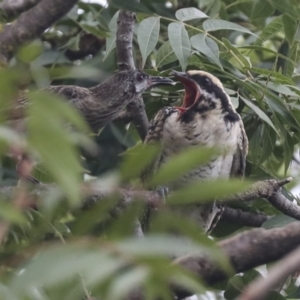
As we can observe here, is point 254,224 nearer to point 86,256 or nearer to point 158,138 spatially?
point 158,138

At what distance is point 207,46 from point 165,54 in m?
0.26

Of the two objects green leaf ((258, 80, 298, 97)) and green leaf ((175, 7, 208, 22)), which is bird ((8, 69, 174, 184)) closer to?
green leaf ((175, 7, 208, 22))

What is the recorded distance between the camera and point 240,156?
312cm

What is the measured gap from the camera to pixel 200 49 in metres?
2.84

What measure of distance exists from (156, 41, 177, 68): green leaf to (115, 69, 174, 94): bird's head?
175mm

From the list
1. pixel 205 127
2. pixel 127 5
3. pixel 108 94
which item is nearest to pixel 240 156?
pixel 205 127

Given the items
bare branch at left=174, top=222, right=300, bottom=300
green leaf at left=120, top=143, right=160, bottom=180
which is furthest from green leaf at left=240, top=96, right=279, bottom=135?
green leaf at left=120, top=143, right=160, bottom=180

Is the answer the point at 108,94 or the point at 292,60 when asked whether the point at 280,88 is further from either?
the point at 108,94

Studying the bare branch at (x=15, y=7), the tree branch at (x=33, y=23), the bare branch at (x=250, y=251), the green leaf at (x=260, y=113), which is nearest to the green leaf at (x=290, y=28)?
the green leaf at (x=260, y=113)

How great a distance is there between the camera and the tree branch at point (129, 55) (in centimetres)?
292

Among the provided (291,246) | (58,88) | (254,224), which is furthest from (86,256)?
(58,88)

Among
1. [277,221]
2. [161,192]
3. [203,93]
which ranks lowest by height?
[277,221]

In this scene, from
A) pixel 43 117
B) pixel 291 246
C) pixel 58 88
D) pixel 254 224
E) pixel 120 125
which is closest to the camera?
pixel 43 117

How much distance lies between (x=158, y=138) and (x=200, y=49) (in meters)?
0.44
